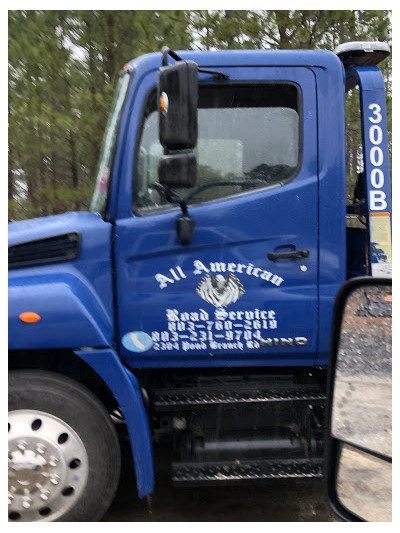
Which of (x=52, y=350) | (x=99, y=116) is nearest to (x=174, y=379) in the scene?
(x=52, y=350)

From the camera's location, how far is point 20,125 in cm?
610

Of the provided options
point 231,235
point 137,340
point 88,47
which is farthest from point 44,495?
point 88,47

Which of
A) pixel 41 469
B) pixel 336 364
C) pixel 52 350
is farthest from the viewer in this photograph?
pixel 52 350

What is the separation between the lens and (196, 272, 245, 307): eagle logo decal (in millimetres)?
2631

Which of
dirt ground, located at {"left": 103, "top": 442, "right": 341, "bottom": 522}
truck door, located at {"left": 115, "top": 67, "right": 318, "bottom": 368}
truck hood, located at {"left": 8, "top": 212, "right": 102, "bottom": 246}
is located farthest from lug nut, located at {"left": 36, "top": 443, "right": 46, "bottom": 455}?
truck hood, located at {"left": 8, "top": 212, "right": 102, "bottom": 246}

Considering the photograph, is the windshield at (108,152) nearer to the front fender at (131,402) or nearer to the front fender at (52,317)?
the front fender at (52,317)

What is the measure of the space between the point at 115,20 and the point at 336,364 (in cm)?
558

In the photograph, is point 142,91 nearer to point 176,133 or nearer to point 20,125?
point 176,133

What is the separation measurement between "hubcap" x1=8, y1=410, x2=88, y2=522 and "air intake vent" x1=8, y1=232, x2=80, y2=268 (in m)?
0.76

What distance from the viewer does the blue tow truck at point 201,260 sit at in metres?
2.60

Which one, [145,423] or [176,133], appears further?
[145,423]

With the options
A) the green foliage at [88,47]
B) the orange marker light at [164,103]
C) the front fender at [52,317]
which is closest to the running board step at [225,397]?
the front fender at [52,317]

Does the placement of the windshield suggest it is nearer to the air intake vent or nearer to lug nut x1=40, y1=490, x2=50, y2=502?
the air intake vent

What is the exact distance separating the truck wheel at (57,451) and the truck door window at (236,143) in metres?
1.04
